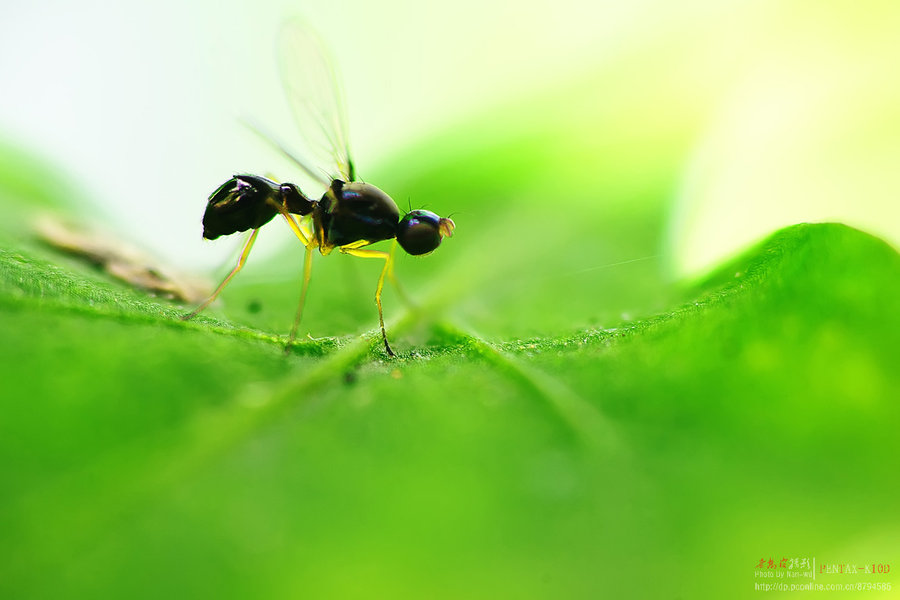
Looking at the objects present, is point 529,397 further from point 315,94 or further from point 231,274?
point 315,94

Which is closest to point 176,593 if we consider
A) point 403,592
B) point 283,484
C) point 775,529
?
point 283,484

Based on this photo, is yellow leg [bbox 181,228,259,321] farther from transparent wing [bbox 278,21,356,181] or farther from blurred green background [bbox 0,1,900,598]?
transparent wing [bbox 278,21,356,181]

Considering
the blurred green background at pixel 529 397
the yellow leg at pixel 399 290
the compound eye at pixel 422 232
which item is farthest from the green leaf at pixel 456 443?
the compound eye at pixel 422 232

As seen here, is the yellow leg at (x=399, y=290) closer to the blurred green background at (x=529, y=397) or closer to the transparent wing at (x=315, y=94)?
the blurred green background at (x=529, y=397)

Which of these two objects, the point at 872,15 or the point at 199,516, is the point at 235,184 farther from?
the point at 872,15

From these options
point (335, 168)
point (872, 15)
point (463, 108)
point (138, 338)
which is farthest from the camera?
point (463, 108)

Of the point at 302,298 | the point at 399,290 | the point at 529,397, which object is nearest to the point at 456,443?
the point at 529,397

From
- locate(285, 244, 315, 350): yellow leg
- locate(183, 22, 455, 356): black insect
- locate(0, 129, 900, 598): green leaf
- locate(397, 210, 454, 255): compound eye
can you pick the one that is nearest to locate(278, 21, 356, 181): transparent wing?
locate(183, 22, 455, 356): black insect
